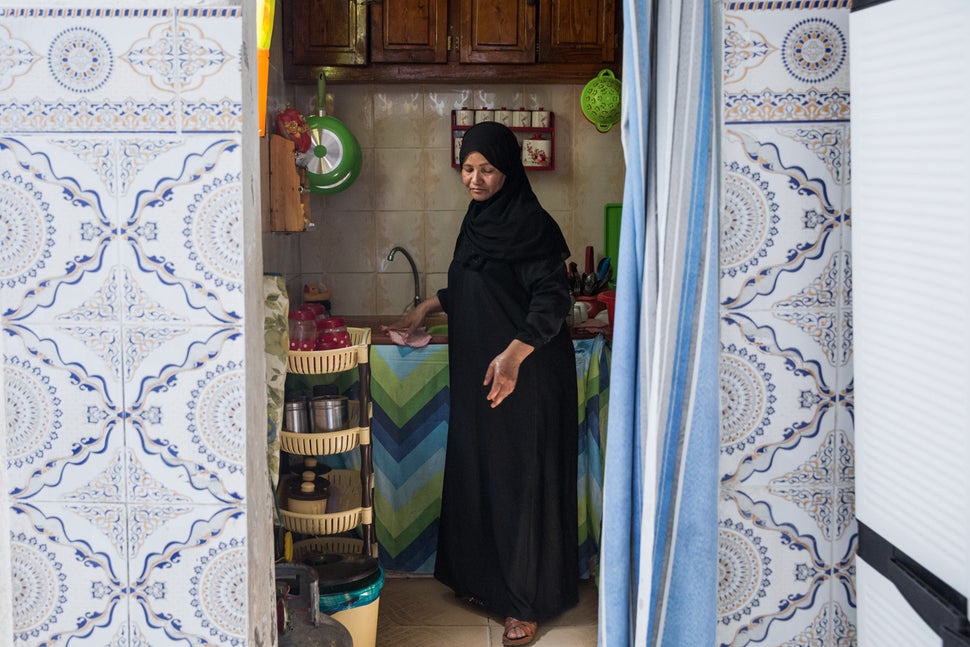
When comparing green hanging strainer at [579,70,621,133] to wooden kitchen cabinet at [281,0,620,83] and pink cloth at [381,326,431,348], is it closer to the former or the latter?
wooden kitchen cabinet at [281,0,620,83]

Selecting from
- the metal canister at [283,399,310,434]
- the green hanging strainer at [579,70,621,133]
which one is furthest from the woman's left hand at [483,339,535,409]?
the green hanging strainer at [579,70,621,133]

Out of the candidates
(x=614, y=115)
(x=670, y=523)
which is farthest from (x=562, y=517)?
(x=614, y=115)

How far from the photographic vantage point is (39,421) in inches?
62.5

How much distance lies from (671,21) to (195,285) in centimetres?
93

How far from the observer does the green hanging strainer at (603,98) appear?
3.67m

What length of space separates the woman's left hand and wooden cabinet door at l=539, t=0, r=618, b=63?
1493mm

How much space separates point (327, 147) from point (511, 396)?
1349 millimetres

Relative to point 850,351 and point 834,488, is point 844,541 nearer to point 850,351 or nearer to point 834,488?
point 834,488

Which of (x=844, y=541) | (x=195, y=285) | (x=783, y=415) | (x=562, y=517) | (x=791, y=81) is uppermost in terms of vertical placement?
(x=791, y=81)

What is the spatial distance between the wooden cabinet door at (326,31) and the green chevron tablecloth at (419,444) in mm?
1257

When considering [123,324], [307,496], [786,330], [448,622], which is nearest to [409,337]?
[307,496]

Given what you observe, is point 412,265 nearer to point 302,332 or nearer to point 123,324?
point 302,332

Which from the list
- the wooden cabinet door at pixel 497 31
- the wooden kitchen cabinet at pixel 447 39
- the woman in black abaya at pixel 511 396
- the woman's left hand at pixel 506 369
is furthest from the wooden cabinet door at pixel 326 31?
the woman's left hand at pixel 506 369

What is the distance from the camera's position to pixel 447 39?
12.1 ft
